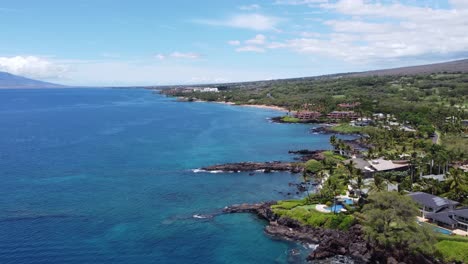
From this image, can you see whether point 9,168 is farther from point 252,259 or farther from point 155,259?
point 252,259

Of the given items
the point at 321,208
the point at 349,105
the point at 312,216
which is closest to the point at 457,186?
the point at 321,208

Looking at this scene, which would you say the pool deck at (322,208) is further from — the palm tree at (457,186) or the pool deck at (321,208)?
the palm tree at (457,186)

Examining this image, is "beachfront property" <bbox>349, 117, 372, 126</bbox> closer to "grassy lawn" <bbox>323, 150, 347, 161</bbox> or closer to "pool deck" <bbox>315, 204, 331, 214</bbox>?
"grassy lawn" <bbox>323, 150, 347, 161</bbox>

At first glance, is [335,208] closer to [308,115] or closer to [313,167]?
[313,167]

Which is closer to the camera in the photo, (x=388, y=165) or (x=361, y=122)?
(x=388, y=165)

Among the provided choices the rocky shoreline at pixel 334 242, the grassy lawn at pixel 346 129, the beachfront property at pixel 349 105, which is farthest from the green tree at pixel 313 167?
the beachfront property at pixel 349 105

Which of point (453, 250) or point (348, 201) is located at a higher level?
point (348, 201)

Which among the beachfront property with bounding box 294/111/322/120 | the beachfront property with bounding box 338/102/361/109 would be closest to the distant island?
the beachfront property with bounding box 294/111/322/120
